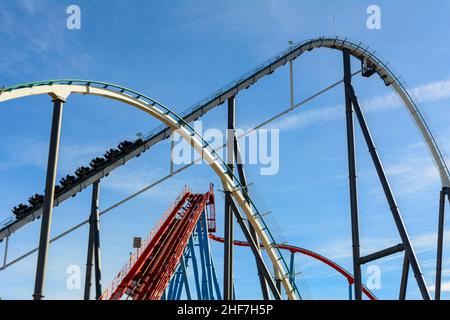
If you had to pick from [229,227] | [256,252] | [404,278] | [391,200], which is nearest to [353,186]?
[391,200]

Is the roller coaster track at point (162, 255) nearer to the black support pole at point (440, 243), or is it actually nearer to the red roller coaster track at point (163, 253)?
the red roller coaster track at point (163, 253)

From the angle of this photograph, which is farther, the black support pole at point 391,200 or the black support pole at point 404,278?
the black support pole at point 404,278

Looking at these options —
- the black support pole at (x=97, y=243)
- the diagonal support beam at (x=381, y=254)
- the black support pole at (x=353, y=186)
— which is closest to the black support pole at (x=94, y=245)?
the black support pole at (x=97, y=243)

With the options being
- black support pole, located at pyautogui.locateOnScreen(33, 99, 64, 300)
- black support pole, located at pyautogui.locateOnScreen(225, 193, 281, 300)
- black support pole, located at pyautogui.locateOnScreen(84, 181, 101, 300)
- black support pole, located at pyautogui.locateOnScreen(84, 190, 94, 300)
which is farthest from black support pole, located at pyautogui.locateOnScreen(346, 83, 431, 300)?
black support pole, located at pyautogui.locateOnScreen(33, 99, 64, 300)

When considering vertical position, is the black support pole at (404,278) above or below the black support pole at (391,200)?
below

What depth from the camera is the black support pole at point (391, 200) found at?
14.4 meters

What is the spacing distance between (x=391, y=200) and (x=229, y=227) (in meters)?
4.41

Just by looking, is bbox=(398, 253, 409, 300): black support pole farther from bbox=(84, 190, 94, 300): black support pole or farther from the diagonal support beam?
bbox=(84, 190, 94, 300): black support pole

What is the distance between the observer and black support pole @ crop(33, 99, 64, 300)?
33.7 feet

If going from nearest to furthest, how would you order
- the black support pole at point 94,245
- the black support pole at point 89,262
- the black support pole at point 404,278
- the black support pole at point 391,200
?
the black support pole at point 391,200 < the black support pole at point 404,278 < the black support pole at point 89,262 < the black support pole at point 94,245

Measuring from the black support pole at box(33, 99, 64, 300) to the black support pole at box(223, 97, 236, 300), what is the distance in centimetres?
602

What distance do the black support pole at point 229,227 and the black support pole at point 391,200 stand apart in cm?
351

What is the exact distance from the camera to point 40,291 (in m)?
10.2
